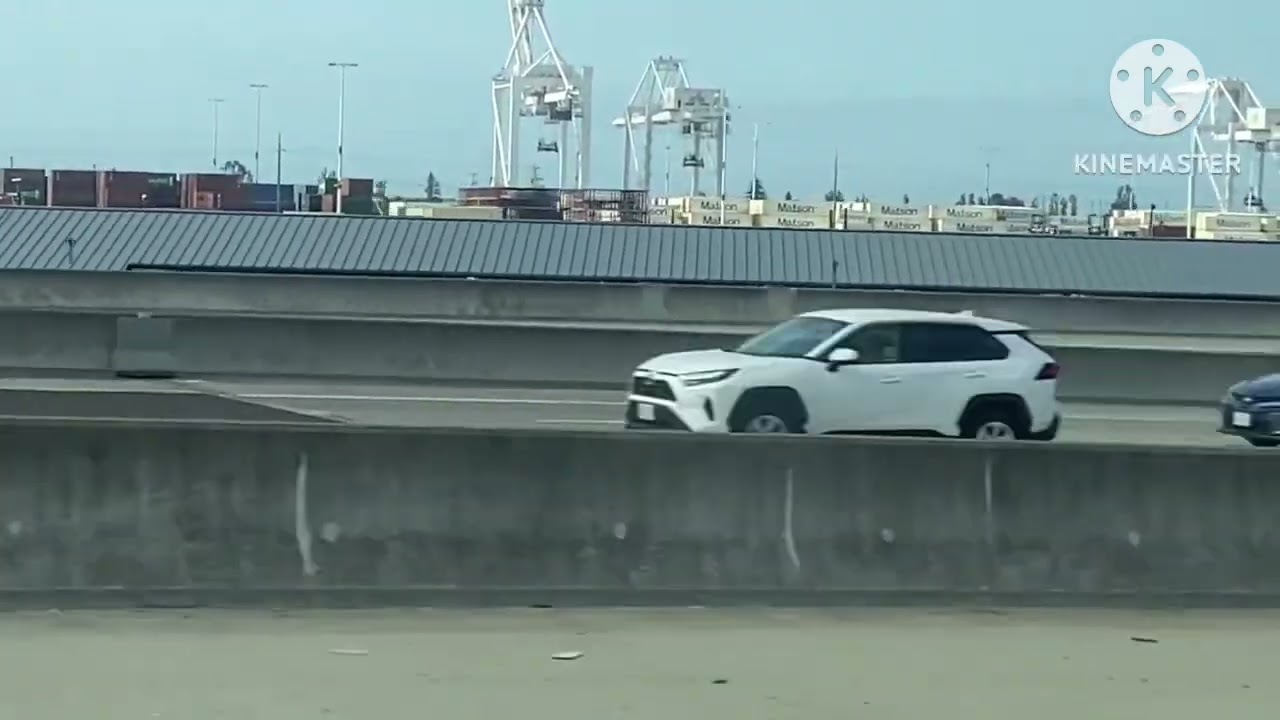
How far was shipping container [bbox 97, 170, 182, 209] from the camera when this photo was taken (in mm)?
75688

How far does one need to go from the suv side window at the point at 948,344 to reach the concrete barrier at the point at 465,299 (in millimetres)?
17976

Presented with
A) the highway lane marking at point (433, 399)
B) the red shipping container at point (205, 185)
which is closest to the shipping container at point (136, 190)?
the red shipping container at point (205, 185)

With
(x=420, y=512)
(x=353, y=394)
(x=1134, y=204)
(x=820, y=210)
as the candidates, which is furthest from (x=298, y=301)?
(x=1134, y=204)

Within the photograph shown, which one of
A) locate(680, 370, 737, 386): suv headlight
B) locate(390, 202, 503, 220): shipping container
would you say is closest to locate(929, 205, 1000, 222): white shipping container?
locate(390, 202, 503, 220): shipping container

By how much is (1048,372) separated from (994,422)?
2.42ft

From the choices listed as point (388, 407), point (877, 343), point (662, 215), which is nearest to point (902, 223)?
point (662, 215)

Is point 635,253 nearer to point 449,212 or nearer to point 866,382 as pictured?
point 866,382

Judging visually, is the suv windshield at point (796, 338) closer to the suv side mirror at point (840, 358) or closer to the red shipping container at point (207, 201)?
the suv side mirror at point (840, 358)

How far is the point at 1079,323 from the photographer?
1492 inches

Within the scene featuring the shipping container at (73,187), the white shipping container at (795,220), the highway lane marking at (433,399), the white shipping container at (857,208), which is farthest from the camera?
the white shipping container at (857,208)

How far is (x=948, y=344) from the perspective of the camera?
16.5 metres

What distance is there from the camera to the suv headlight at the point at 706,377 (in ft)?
51.5

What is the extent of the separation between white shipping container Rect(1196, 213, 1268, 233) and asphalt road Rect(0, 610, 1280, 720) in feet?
270

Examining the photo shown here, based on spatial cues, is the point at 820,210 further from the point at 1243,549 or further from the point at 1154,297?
the point at 1243,549
